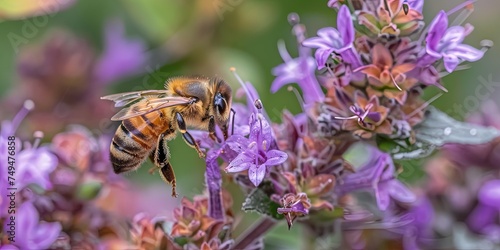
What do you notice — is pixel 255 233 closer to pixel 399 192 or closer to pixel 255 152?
pixel 255 152

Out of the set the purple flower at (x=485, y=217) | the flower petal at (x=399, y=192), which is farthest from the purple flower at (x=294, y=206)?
the purple flower at (x=485, y=217)

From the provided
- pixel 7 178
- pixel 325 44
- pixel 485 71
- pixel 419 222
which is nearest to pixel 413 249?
pixel 419 222

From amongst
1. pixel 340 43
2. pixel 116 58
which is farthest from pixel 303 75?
pixel 116 58

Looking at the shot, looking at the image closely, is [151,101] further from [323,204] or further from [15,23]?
[15,23]

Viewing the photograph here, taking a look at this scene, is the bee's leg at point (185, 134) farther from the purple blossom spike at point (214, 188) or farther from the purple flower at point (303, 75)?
the purple flower at point (303, 75)

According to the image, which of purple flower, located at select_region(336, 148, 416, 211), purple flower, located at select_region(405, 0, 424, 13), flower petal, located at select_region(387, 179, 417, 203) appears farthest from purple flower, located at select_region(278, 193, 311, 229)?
purple flower, located at select_region(405, 0, 424, 13)

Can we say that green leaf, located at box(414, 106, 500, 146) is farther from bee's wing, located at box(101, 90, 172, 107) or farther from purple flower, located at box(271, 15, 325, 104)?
bee's wing, located at box(101, 90, 172, 107)
